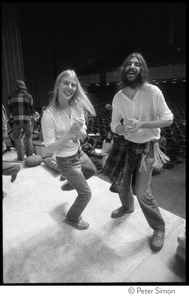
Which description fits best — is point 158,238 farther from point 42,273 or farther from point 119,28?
point 119,28

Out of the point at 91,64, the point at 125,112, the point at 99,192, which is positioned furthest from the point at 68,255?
the point at 91,64

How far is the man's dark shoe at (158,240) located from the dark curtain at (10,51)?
8.86 meters

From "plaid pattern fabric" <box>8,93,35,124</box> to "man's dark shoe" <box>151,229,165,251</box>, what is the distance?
10.7ft

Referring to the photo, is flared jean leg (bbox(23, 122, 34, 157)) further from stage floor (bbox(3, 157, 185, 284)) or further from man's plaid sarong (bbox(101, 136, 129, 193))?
man's plaid sarong (bbox(101, 136, 129, 193))

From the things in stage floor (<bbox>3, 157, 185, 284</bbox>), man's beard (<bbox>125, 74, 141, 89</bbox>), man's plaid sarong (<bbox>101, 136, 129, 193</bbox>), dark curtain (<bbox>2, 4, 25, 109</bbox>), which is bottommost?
stage floor (<bbox>3, 157, 185, 284</bbox>)

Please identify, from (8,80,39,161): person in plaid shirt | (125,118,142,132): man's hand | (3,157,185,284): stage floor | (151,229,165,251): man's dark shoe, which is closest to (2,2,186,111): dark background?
(8,80,39,161): person in plaid shirt

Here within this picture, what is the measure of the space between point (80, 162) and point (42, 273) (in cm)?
94

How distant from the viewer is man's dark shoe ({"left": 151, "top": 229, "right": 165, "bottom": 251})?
1694 millimetres

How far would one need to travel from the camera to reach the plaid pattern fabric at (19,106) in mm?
3852

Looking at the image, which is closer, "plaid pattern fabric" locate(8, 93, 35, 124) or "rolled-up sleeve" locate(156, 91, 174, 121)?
"rolled-up sleeve" locate(156, 91, 174, 121)

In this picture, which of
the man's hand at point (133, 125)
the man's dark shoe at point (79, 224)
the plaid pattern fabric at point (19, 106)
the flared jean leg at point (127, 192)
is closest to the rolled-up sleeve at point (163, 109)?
the man's hand at point (133, 125)

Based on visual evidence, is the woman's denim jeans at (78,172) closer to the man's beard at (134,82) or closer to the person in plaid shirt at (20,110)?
the man's beard at (134,82)

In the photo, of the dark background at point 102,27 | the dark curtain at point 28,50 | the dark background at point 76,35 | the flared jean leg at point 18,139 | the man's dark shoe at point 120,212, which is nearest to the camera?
the man's dark shoe at point 120,212

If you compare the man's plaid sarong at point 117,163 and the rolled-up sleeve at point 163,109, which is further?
the man's plaid sarong at point 117,163
